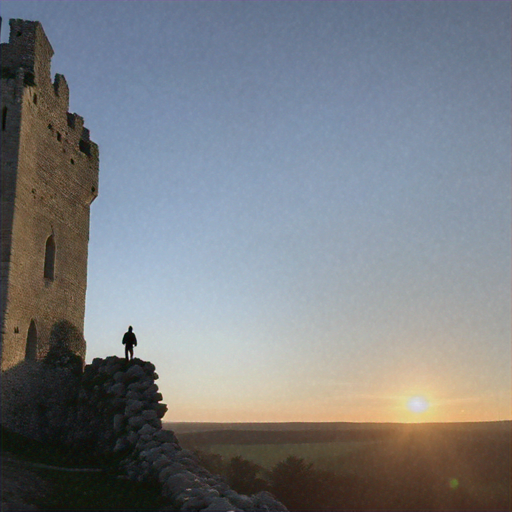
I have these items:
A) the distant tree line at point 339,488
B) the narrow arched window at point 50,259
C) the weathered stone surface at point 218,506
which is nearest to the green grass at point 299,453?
the distant tree line at point 339,488

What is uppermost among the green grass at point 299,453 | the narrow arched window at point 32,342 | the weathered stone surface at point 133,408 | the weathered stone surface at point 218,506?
the narrow arched window at point 32,342

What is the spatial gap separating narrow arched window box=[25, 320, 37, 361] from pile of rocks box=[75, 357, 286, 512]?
2.15 metres

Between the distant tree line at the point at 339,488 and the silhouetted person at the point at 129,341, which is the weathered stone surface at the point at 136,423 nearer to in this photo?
the silhouetted person at the point at 129,341

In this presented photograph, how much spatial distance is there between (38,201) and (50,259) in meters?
2.28

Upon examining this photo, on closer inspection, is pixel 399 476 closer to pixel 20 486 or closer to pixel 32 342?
pixel 32 342

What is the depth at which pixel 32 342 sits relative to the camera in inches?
827

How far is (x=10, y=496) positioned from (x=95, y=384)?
315 inches

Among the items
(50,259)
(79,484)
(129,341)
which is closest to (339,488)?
(129,341)

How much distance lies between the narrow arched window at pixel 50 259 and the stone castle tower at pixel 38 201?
35 mm

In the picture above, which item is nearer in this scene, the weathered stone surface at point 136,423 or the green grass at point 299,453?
the weathered stone surface at point 136,423

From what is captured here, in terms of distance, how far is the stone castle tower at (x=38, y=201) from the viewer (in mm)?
19562

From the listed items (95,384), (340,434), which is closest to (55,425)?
(95,384)

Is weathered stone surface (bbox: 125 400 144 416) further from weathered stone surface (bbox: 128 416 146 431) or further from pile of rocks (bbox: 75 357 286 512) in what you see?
weathered stone surface (bbox: 128 416 146 431)

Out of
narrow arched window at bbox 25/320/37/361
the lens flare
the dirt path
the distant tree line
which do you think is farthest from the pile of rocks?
the lens flare
